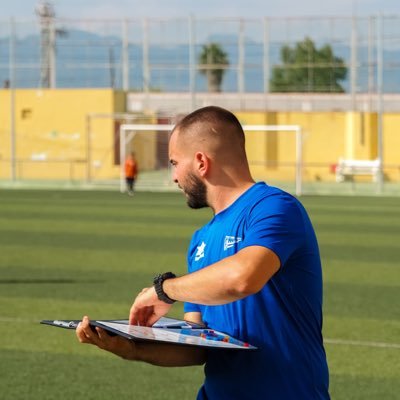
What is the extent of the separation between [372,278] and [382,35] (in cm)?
3463

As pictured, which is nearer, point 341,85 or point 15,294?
point 15,294

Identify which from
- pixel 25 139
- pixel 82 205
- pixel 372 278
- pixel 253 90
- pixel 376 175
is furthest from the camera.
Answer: pixel 253 90

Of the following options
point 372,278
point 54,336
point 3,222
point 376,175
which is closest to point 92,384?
point 54,336

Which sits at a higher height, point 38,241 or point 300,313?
point 300,313

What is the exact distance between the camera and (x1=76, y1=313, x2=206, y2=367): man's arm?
4.38 meters

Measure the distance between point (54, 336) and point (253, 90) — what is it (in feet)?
156

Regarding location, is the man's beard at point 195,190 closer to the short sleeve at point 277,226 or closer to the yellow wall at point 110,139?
the short sleeve at point 277,226

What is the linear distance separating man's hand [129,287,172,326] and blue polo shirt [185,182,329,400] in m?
0.20

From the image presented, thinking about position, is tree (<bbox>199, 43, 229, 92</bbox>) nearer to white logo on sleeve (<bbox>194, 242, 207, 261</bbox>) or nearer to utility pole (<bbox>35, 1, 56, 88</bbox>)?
utility pole (<bbox>35, 1, 56, 88</bbox>)

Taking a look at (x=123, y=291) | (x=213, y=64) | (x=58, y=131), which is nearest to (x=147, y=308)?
(x=123, y=291)

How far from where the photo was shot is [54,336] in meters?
12.1

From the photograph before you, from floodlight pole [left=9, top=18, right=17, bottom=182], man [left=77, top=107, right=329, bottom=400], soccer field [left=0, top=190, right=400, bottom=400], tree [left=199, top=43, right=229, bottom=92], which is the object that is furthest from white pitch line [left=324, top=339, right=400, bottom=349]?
tree [left=199, top=43, right=229, bottom=92]

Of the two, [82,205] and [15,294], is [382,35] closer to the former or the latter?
[82,205]

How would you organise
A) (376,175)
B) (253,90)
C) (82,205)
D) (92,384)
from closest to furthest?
(92,384)
(82,205)
(376,175)
(253,90)
